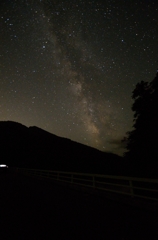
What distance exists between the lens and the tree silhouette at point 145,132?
1741cm

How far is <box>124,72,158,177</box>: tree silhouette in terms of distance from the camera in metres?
17.4

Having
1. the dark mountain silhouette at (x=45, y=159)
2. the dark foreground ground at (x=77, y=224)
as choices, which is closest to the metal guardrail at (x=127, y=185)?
the dark foreground ground at (x=77, y=224)

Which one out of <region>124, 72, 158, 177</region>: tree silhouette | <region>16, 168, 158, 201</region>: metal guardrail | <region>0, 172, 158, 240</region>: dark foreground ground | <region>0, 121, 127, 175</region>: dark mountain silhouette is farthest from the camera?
<region>0, 121, 127, 175</region>: dark mountain silhouette

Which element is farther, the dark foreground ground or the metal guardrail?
the metal guardrail

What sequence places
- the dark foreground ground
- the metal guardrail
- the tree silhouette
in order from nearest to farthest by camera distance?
the dark foreground ground
the metal guardrail
the tree silhouette

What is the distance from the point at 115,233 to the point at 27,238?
1872 millimetres

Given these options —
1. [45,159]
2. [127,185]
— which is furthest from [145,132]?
[45,159]

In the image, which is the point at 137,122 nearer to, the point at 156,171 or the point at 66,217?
the point at 156,171

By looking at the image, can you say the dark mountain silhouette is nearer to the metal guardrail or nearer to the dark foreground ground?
the metal guardrail

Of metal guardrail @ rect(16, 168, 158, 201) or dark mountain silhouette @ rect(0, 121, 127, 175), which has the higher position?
dark mountain silhouette @ rect(0, 121, 127, 175)

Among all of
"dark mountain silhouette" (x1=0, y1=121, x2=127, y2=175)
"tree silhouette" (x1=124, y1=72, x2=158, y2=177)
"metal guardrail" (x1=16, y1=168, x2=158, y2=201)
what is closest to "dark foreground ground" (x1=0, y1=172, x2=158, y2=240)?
"metal guardrail" (x1=16, y1=168, x2=158, y2=201)

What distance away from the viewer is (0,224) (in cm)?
457

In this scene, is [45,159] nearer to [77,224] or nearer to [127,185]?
[127,185]

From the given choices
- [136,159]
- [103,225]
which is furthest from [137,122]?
[103,225]
